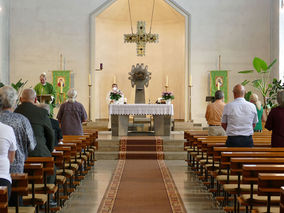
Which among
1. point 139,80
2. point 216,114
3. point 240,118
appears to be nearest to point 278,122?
point 240,118

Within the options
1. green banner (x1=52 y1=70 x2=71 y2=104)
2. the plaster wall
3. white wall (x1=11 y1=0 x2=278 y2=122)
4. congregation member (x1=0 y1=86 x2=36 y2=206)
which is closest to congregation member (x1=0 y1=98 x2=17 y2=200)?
congregation member (x1=0 y1=86 x2=36 y2=206)

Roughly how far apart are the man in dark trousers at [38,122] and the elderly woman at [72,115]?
10.0ft

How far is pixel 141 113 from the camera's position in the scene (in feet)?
41.2

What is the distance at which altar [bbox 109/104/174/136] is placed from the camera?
12.4m

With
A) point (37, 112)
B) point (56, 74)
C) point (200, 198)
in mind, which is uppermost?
point (56, 74)

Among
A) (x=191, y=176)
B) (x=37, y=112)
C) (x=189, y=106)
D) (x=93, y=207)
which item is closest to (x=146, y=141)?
(x=191, y=176)

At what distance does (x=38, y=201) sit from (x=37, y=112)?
107 centimetres

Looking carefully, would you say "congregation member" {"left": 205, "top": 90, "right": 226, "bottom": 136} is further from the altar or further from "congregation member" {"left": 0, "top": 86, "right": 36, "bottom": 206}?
"congregation member" {"left": 0, "top": 86, "right": 36, "bottom": 206}

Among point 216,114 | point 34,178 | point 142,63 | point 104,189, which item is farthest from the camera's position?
point 142,63

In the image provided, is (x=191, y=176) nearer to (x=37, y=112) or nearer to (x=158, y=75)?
(x=37, y=112)

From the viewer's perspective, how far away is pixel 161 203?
583 centimetres

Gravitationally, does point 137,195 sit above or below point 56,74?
below

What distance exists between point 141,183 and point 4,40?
10.2m

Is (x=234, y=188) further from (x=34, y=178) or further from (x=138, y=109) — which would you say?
(x=138, y=109)
